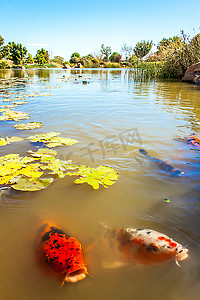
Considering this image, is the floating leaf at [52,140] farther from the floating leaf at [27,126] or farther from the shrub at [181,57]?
the shrub at [181,57]

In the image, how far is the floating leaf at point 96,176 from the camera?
1.81m

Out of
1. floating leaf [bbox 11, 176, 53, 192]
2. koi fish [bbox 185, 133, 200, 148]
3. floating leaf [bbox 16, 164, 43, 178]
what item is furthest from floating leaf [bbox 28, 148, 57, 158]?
koi fish [bbox 185, 133, 200, 148]

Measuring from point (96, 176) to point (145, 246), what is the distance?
0.88m

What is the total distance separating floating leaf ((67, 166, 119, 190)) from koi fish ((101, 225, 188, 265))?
58cm

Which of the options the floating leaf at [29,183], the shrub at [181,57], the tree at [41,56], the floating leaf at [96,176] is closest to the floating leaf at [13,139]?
the floating leaf at [29,183]

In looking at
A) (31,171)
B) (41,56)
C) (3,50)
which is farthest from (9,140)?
(41,56)

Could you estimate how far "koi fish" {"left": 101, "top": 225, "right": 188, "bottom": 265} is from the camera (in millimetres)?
1131

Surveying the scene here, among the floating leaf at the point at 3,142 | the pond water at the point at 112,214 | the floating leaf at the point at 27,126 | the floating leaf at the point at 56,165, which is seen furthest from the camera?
the floating leaf at the point at 27,126

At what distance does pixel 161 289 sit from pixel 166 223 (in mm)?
509

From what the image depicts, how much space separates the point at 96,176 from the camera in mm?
1906

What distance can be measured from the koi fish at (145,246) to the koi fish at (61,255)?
0.25 m

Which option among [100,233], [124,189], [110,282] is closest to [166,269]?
[110,282]

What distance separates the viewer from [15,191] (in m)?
1.73

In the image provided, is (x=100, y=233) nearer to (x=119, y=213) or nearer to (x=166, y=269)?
(x=119, y=213)
